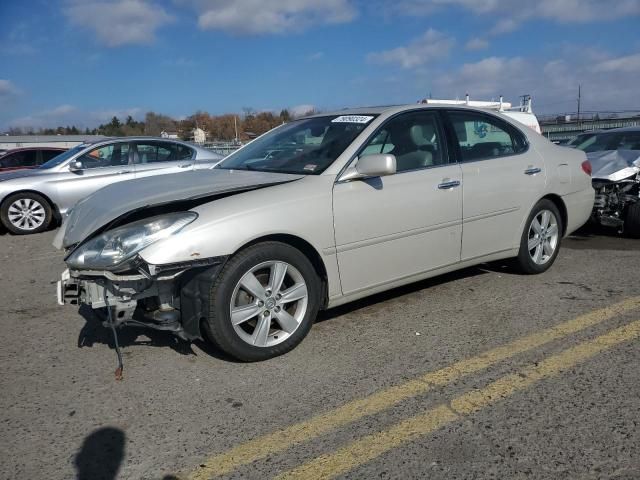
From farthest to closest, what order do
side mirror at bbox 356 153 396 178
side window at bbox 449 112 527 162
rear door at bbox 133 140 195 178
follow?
rear door at bbox 133 140 195 178
side window at bbox 449 112 527 162
side mirror at bbox 356 153 396 178

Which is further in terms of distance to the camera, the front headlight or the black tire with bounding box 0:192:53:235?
the black tire with bounding box 0:192:53:235

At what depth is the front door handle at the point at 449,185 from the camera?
4.18m

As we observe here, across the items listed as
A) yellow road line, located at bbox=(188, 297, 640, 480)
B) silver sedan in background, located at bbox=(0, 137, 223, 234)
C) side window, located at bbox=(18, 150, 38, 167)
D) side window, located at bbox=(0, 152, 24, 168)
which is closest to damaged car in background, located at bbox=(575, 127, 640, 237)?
yellow road line, located at bbox=(188, 297, 640, 480)

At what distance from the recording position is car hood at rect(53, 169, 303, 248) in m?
3.32

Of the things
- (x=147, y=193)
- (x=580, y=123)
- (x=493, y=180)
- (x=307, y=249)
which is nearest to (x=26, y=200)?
(x=147, y=193)

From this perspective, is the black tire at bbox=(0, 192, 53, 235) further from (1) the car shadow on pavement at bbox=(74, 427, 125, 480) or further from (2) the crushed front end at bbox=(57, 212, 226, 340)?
(1) the car shadow on pavement at bbox=(74, 427, 125, 480)

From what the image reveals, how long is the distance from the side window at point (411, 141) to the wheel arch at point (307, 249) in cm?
85

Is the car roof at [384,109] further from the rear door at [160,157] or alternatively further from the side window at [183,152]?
the side window at [183,152]

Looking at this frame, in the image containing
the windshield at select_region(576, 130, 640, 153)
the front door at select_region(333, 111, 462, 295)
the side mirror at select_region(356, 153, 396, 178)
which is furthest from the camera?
the windshield at select_region(576, 130, 640, 153)

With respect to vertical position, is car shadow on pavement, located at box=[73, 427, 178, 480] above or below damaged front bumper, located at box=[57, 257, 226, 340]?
below

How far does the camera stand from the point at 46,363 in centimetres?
354

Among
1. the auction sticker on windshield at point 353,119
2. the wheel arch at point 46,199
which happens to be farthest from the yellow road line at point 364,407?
the wheel arch at point 46,199

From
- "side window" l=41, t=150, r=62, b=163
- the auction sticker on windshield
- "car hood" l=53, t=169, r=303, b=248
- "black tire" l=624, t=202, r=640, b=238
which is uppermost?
"side window" l=41, t=150, r=62, b=163

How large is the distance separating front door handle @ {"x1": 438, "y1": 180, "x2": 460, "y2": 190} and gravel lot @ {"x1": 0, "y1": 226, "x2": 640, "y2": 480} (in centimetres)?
95
